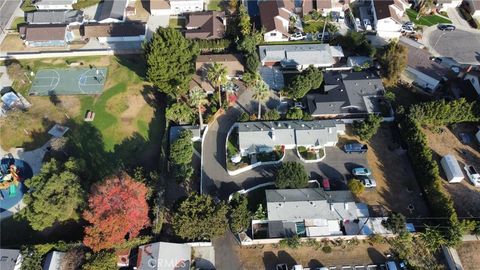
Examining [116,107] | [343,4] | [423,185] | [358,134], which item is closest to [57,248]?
[116,107]

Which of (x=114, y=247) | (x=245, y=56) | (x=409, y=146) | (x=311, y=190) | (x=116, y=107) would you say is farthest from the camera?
(x=245, y=56)

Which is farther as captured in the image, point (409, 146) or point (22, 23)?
point (22, 23)

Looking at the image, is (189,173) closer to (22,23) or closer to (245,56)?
(245,56)

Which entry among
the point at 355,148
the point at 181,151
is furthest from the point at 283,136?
the point at 181,151

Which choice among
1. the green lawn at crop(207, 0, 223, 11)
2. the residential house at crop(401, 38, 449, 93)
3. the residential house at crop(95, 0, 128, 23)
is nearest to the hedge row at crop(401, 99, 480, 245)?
the residential house at crop(401, 38, 449, 93)

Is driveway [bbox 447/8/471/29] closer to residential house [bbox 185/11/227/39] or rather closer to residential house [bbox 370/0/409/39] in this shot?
residential house [bbox 370/0/409/39]

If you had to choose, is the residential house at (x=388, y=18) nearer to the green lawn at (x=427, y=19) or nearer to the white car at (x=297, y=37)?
the green lawn at (x=427, y=19)
